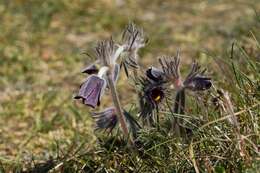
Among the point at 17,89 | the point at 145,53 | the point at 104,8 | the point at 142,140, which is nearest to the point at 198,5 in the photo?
the point at 104,8

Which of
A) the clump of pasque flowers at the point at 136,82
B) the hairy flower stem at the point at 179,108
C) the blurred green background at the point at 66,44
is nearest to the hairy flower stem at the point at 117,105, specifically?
the clump of pasque flowers at the point at 136,82

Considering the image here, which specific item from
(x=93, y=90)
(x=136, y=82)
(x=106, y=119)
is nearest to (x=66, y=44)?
(x=106, y=119)

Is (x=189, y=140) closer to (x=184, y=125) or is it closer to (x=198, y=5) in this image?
(x=184, y=125)

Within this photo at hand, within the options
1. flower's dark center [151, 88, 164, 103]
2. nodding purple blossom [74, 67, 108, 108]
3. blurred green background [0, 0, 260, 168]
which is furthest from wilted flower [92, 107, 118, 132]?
blurred green background [0, 0, 260, 168]

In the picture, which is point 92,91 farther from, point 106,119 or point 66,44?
point 66,44

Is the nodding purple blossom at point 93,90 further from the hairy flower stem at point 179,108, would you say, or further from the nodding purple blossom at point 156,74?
the hairy flower stem at point 179,108

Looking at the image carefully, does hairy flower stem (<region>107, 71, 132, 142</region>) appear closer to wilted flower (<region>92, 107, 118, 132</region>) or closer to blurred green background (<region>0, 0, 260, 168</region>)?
wilted flower (<region>92, 107, 118, 132</region>)
